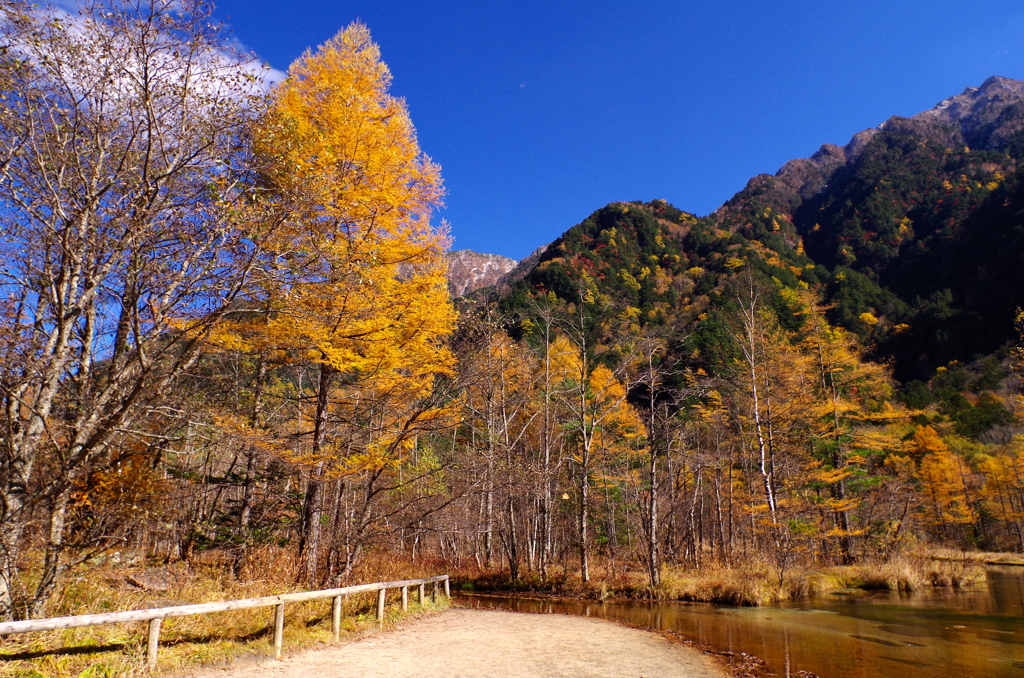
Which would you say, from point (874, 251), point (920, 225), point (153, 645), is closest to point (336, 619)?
point (153, 645)

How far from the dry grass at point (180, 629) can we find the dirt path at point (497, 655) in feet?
1.65

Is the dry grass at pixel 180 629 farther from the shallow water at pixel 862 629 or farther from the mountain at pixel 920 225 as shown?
the mountain at pixel 920 225

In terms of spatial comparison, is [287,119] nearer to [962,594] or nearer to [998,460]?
[962,594]

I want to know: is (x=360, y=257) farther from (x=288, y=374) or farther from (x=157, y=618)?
(x=288, y=374)

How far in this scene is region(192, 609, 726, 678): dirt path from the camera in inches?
262

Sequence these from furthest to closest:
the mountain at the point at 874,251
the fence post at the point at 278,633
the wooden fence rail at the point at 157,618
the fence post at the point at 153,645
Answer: the mountain at the point at 874,251
the fence post at the point at 278,633
the fence post at the point at 153,645
the wooden fence rail at the point at 157,618

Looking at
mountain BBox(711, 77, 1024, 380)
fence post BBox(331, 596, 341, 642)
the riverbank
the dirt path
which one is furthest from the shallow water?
mountain BBox(711, 77, 1024, 380)

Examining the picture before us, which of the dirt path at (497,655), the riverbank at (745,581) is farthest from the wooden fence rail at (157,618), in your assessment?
the riverbank at (745,581)

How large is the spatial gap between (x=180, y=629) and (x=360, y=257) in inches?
219

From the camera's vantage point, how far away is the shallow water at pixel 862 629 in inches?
307

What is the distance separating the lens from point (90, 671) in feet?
17.3

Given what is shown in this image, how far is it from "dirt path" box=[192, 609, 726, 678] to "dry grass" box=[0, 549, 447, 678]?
1.65 feet

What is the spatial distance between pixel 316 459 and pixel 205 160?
5.23m

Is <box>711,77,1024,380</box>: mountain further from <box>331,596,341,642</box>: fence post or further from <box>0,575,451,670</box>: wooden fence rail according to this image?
<box>0,575,451,670</box>: wooden fence rail
